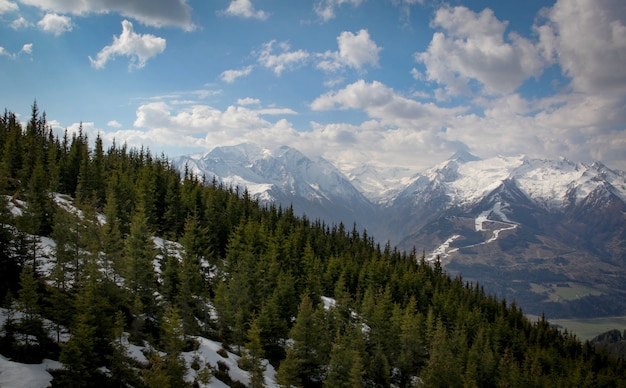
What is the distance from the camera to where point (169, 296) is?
4484cm

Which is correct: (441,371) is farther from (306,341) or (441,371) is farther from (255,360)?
(255,360)

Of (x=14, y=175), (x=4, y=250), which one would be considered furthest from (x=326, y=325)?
(x=14, y=175)

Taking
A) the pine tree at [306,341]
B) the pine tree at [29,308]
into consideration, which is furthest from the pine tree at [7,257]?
the pine tree at [306,341]

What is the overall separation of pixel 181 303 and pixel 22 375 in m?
15.6

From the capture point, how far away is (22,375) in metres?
23.9

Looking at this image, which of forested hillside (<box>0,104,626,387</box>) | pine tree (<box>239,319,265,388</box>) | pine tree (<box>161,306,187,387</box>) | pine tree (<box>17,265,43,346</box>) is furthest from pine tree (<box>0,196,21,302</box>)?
pine tree (<box>239,319,265,388</box>)

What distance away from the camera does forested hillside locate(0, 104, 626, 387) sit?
27719 mm

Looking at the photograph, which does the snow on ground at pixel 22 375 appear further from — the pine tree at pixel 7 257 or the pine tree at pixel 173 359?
the pine tree at pixel 7 257

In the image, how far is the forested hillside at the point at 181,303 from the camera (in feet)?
90.9

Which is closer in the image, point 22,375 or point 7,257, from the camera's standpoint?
point 22,375

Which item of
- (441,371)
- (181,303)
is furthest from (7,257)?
(441,371)

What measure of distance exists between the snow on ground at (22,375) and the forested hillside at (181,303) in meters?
0.87

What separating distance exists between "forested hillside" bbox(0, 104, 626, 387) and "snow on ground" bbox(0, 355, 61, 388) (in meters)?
0.87

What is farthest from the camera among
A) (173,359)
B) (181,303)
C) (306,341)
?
(306,341)
